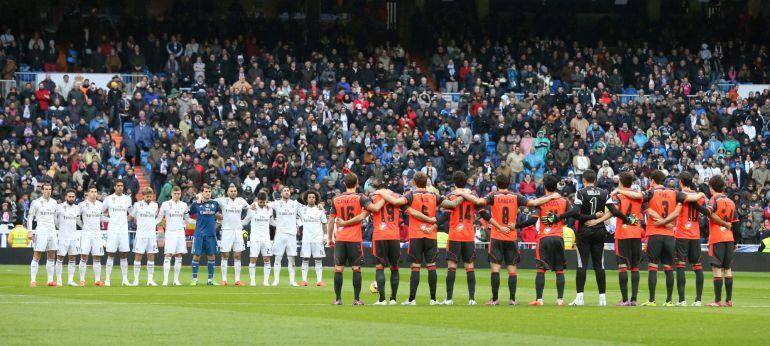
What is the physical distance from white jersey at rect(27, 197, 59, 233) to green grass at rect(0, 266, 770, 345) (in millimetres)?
3579

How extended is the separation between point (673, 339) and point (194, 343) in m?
5.81

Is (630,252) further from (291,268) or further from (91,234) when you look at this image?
(91,234)

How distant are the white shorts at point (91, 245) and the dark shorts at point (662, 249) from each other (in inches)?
534

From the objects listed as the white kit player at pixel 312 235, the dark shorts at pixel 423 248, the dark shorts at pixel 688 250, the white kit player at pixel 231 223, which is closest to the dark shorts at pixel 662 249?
the dark shorts at pixel 688 250

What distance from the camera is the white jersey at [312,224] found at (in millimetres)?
31750

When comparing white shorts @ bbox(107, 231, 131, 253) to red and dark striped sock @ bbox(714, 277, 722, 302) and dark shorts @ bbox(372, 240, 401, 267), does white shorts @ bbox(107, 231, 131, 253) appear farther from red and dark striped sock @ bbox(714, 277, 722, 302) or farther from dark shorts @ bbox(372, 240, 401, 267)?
red and dark striped sock @ bbox(714, 277, 722, 302)

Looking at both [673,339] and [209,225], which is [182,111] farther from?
[673,339]

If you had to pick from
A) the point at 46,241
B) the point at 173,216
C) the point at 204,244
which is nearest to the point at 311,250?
the point at 204,244

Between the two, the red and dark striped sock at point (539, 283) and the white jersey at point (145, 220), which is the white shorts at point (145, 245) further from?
the red and dark striped sock at point (539, 283)

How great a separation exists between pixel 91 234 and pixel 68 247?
0.64 m

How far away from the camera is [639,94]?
53.6 metres

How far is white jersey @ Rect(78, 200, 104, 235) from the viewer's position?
Result: 104 ft

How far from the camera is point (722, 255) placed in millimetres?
23531

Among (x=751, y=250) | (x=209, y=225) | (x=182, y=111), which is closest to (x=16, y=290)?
(x=209, y=225)
